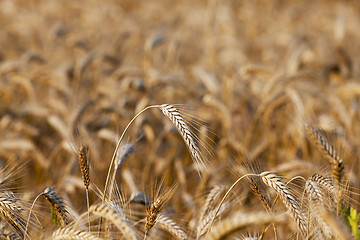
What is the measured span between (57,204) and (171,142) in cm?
280

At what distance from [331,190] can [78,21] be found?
9.64 m

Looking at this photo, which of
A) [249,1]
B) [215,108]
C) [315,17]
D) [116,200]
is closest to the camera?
[116,200]

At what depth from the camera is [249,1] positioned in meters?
14.7

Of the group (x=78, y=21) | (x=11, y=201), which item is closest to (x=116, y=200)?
(x=11, y=201)

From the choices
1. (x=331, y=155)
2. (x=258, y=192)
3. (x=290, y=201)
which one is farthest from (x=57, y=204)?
(x=331, y=155)

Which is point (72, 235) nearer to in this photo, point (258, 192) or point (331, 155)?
point (258, 192)

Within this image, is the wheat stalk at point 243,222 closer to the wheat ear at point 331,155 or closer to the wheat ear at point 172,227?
the wheat ear at point 172,227

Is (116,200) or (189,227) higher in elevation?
(116,200)

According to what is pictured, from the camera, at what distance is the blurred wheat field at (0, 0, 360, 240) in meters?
1.87

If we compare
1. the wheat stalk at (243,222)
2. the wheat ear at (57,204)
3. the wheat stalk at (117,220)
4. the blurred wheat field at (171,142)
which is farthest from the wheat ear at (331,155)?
the wheat ear at (57,204)

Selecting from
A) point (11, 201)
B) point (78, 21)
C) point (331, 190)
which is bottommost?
point (331, 190)

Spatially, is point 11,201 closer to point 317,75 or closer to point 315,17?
point 317,75

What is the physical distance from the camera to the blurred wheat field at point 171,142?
187 centimetres

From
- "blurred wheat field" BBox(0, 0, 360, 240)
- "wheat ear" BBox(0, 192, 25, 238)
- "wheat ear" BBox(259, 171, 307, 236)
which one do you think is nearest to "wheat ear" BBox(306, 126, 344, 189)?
"blurred wheat field" BBox(0, 0, 360, 240)
